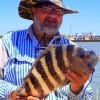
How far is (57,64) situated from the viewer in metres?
2.94

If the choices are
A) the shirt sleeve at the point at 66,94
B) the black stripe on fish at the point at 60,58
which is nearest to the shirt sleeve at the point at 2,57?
the shirt sleeve at the point at 66,94

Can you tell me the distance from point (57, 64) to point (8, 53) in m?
0.86

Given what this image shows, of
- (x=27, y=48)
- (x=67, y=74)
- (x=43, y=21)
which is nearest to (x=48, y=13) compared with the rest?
(x=43, y=21)

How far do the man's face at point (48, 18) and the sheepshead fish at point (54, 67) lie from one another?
564 mm

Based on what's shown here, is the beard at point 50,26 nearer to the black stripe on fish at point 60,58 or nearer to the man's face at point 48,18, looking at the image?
the man's face at point 48,18

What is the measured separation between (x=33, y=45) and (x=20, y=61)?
6.6 inches

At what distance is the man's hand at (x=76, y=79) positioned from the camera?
9.61 ft

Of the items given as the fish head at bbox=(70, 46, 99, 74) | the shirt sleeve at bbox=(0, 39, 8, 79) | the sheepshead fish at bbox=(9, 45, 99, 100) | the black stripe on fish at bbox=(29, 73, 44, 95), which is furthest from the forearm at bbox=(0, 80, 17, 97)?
the fish head at bbox=(70, 46, 99, 74)

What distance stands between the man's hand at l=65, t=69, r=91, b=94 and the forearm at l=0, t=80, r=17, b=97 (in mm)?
470

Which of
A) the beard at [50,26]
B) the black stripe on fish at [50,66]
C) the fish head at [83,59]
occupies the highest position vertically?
the beard at [50,26]

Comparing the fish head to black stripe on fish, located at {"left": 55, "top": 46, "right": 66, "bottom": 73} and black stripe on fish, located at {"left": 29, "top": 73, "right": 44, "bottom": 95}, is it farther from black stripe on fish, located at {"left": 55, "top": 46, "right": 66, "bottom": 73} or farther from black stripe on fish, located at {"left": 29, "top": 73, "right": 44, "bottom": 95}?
black stripe on fish, located at {"left": 29, "top": 73, "right": 44, "bottom": 95}

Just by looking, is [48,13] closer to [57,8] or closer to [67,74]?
[57,8]

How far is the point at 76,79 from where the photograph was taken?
305cm

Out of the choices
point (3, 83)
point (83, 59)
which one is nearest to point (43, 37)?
point (3, 83)
